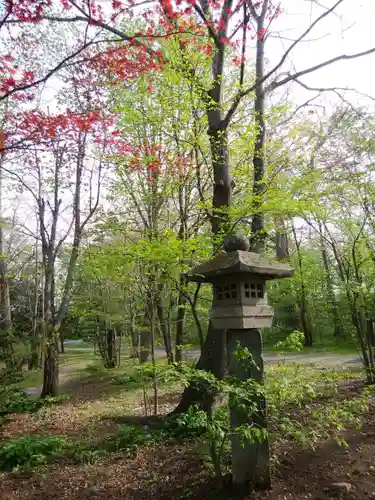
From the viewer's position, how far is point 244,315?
3.41 metres

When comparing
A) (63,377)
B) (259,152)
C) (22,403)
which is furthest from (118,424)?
(63,377)

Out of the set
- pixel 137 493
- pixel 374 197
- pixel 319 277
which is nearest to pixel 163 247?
pixel 137 493

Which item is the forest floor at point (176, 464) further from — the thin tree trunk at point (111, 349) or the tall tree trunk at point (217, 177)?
the thin tree trunk at point (111, 349)

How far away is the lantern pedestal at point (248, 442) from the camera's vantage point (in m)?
3.34

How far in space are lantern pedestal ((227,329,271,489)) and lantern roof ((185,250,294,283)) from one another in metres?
0.64

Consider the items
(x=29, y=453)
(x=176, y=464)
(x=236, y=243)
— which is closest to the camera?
(x=236, y=243)

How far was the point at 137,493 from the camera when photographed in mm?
3623

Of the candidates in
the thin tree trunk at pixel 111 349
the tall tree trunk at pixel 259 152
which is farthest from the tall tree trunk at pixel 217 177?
the thin tree trunk at pixel 111 349

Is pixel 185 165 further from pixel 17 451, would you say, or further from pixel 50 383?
pixel 50 383

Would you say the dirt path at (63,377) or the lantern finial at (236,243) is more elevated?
the lantern finial at (236,243)

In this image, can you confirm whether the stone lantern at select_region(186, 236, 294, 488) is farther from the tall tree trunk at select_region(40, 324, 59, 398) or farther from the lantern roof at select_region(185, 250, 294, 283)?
the tall tree trunk at select_region(40, 324, 59, 398)

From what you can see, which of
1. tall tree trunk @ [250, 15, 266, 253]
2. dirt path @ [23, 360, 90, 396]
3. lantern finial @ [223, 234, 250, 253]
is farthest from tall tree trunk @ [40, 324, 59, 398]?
lantern finial @ [223, 234, 250, 253]

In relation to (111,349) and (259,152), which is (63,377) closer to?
(111,349)

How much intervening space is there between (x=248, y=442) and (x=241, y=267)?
1.78m
